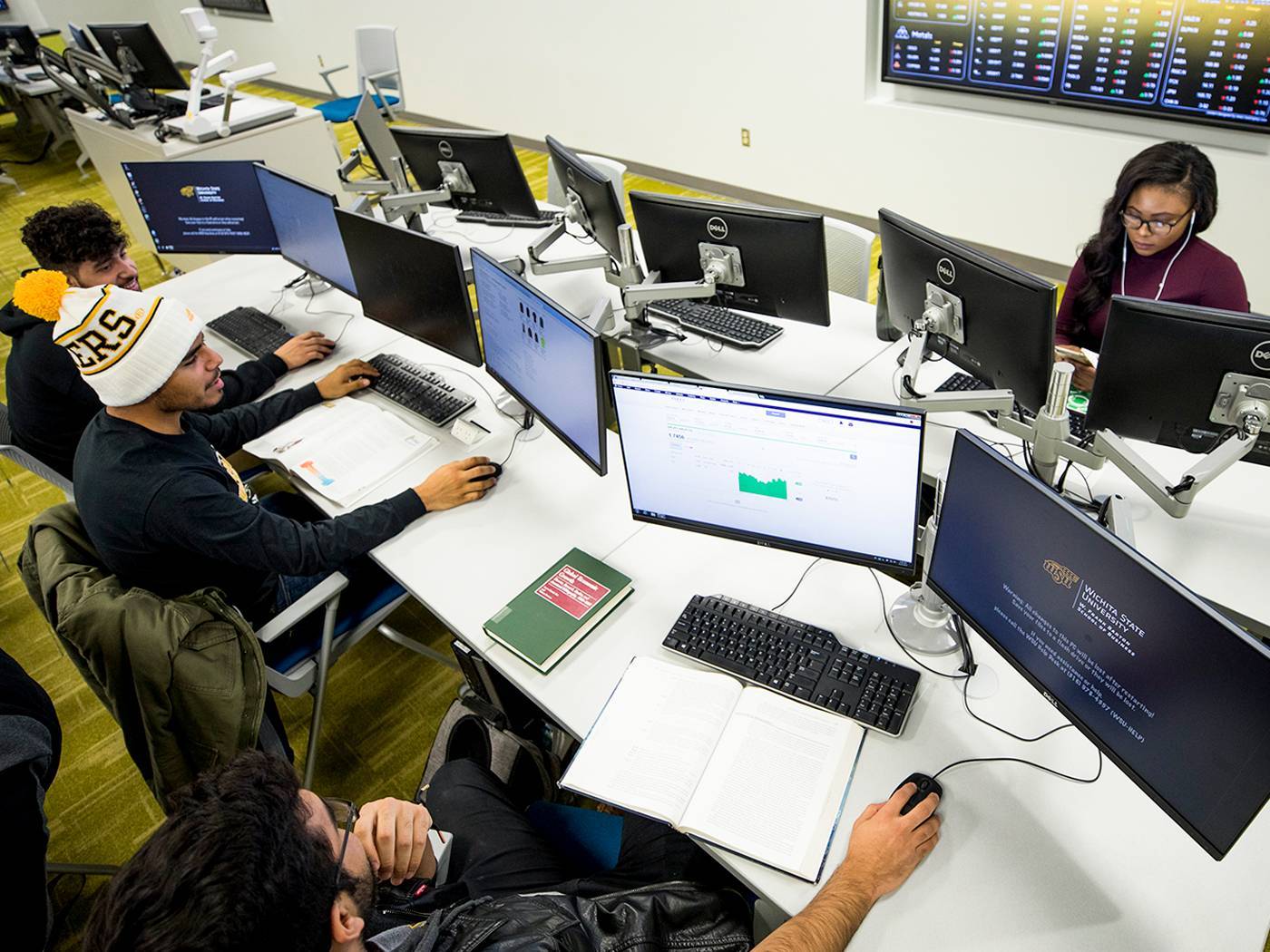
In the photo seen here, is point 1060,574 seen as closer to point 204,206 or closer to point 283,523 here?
point 283,523

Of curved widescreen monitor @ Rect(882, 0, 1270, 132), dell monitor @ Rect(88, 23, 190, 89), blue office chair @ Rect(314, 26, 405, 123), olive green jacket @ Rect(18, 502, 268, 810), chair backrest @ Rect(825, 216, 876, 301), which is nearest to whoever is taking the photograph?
olive green jacket @ Rect(18, 502, 268, 810)

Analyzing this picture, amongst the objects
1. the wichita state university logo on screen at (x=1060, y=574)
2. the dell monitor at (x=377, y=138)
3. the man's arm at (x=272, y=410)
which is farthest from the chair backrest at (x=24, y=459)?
the wichita state university logo on screen at (x=1060, y=574)

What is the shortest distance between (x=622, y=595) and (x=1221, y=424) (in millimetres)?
1248

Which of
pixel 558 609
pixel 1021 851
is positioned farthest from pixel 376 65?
pixel 1021 851

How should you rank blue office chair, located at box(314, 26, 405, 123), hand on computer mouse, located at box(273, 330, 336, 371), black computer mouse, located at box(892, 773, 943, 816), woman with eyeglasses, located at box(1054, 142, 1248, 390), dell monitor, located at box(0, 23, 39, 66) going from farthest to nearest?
dell monitor, located at box(0, 23, 39, 66) → blue office chair, located at box(314, 26, 405, 123) → hand on computer mouse, located at box(273, 330, 336, 371) → woman with eyeglasses, located at box(1054, 142, 1248, 390) → black computer mouse, located at box(892, 773, 943, 816)

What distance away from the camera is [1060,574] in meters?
1.19

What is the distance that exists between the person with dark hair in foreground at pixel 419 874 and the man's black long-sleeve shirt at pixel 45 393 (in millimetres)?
1622

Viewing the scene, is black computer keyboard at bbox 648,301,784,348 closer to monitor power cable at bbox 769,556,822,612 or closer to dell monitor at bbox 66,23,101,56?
monitor power cable at bbox 769,556,822,612

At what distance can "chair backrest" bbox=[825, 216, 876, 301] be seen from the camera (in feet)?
9.06

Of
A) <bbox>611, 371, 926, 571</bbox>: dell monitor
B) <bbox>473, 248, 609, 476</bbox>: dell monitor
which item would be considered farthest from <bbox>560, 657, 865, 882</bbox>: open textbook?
<bbox>473, 248, 609, 476</bbox>: dell monitor

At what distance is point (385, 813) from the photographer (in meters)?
1.35

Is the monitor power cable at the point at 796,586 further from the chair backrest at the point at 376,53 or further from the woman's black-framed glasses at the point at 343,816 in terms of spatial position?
the chair backrest at the point at 376,53

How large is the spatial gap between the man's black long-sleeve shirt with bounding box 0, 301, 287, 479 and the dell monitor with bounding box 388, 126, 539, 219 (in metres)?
1.13

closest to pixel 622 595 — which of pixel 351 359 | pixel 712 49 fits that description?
pixel 351 359
